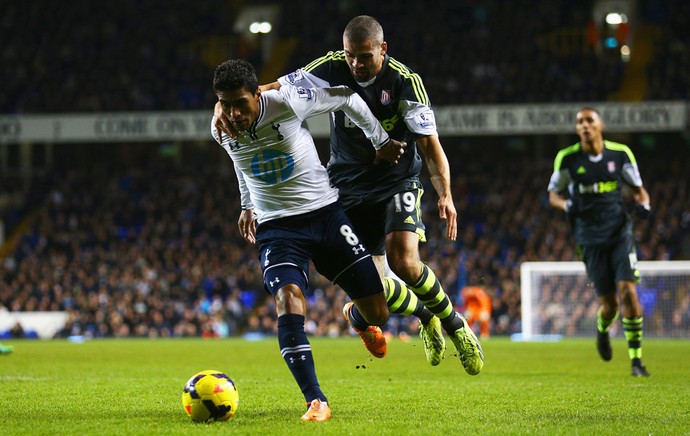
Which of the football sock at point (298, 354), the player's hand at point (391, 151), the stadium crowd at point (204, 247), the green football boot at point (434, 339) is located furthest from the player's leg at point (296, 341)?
the stadium crowd at point (204, 247)

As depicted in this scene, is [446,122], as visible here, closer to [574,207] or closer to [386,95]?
[574,207]

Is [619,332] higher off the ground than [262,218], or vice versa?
[262,218]

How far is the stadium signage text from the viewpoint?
28.0 meters

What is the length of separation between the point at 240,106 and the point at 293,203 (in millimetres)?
779

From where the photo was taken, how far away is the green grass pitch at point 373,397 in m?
5.44

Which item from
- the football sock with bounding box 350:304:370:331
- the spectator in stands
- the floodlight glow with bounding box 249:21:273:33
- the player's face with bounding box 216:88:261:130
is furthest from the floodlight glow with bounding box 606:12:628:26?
the player's face with bounding box 216:88:261:130

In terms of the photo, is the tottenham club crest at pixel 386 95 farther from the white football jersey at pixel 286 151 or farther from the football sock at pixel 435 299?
the football sock at pixel 435 299

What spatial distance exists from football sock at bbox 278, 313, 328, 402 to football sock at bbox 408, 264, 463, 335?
168cm

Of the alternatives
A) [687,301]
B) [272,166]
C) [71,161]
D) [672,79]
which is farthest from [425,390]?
[71,161]

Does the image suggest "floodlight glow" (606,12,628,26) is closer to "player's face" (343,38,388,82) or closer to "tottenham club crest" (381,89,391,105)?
"tottenham club crest" (381,89,391,105)

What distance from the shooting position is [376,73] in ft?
22.9

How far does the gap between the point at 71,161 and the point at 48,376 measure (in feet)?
84.0

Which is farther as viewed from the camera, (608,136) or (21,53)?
(21,53)

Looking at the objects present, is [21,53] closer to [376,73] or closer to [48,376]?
[48,376]
